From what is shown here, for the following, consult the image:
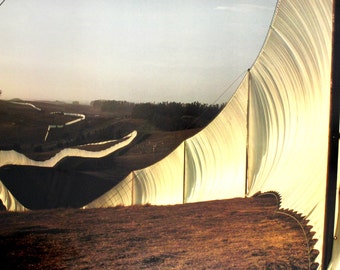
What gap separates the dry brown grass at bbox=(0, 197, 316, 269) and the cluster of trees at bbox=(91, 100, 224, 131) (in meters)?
0.54

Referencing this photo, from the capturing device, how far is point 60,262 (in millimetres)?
3230

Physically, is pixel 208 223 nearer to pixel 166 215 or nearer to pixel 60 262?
pixel 166 215

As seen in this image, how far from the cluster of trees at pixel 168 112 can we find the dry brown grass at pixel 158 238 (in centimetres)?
54

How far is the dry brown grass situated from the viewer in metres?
3.19

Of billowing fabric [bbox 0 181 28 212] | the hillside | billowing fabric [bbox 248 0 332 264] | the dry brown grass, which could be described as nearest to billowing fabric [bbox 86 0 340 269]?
billowing fabric [bbox 248 0 332 264]

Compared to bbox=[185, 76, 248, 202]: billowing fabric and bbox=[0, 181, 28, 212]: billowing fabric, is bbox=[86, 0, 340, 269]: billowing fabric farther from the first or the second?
bbox=[0, 181, 28, 212]: billowing fabric

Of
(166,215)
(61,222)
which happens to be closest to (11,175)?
(61,222)

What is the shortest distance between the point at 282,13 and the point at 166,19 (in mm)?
802

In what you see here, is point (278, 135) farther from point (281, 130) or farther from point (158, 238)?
point (158, 238)

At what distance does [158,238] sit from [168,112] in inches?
30.7

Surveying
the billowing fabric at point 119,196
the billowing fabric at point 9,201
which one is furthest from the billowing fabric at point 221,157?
the billowing fabric at point 9,201

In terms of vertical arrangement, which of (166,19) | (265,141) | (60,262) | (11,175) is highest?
(166,19)

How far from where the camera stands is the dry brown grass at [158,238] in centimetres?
319

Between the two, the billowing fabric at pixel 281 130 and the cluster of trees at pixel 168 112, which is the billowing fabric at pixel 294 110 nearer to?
the billowing fabric at pixel 281 130
